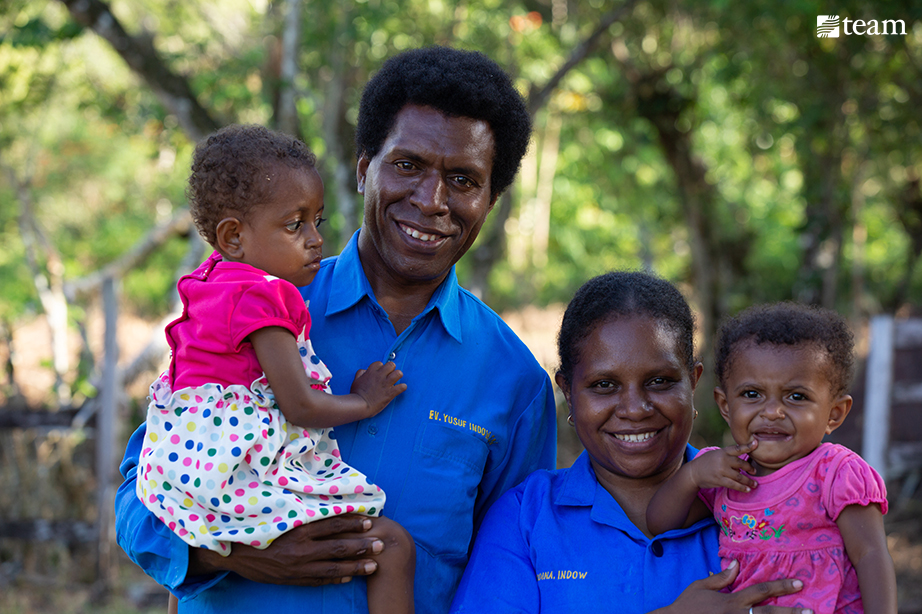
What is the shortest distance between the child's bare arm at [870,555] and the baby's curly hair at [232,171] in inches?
65.4

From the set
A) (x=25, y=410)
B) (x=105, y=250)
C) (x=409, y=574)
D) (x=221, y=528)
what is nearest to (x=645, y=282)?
(x=409, y=574)

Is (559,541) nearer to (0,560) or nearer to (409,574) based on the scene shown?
(409,574)

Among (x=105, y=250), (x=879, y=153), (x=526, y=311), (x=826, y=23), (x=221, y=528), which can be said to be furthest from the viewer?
(x=526, y=311)

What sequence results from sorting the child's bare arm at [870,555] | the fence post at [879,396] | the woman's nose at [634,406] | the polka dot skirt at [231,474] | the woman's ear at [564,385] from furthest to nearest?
the fence post at [879,396] < the woman's ear at [564,385] < the woman's nose at [634,406] < the polka dot skirt at [231,474] < the child's bare arm at [870,555]

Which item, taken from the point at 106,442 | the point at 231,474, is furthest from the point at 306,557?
the point at 106,442

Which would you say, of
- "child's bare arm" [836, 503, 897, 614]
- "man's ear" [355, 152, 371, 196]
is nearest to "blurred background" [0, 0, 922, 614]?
"man's ear" [355, 152, 371, 196]

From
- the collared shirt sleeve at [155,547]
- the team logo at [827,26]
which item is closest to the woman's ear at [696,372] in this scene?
the collared shirt sleeve at [155,547]

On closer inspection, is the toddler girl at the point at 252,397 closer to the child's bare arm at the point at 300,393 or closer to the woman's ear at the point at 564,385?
the child's bare arm at the point at 300,393

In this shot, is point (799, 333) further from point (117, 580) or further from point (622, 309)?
point (117, 580)

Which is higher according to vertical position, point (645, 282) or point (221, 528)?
point (645, 282)

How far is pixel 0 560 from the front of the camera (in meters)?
6.45

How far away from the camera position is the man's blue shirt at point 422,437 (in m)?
2.09

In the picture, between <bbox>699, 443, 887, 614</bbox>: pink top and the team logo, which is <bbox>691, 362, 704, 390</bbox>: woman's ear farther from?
the team logo

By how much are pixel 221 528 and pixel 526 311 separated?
44.5ft
